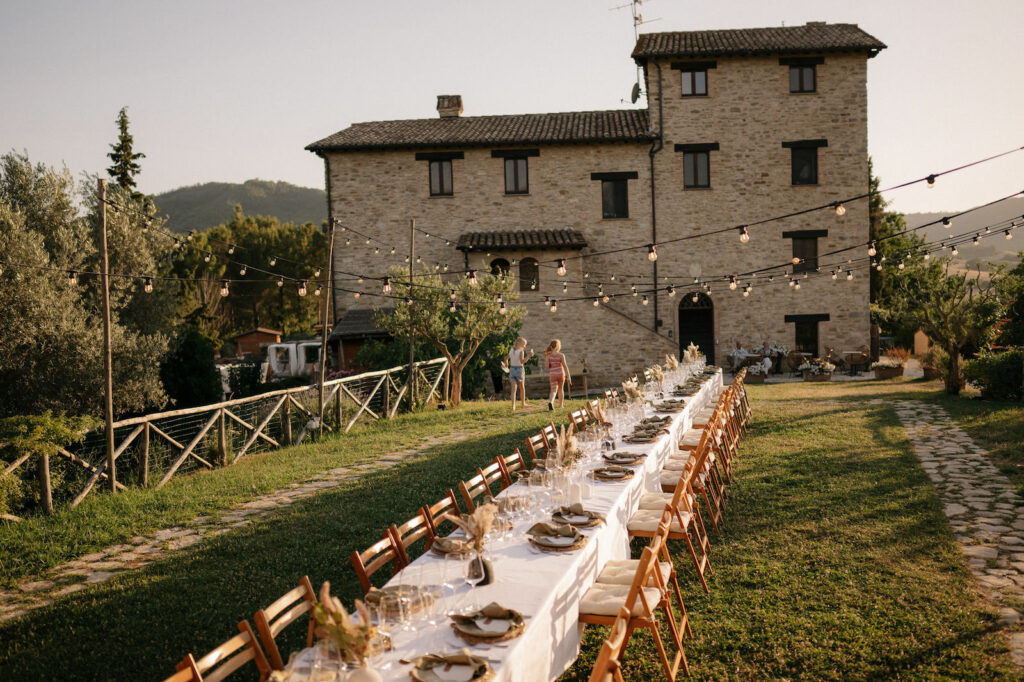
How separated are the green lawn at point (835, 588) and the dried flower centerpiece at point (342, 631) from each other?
1.89 meters

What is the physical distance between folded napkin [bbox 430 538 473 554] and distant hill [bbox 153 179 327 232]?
104276 millimetres

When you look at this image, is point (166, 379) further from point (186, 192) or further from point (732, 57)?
Result: point (186, 192)

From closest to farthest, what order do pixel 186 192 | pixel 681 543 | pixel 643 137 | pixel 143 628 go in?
pixel 143 628 < pixel 681 543 < pixel 643 137 < pixel 186 192

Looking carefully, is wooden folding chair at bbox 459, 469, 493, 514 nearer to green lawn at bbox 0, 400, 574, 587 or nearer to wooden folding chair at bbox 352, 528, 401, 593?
wooden folding chair at bbox 352, 528, 401, 593

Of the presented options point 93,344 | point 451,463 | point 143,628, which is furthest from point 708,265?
point 143,628

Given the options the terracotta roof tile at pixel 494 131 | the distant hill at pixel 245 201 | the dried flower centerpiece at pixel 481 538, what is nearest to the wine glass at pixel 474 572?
the dried flower centerpiece at pixel 481 538

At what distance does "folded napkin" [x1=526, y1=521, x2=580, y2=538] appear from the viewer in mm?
3873

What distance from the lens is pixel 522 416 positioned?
13.0m

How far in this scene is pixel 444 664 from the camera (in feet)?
8.20

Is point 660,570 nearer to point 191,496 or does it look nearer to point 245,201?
point 191,496

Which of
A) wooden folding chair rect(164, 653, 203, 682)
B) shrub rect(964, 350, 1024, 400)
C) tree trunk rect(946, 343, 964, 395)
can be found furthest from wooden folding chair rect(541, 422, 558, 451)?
tree trunk rect(946, 343, 964, 395)

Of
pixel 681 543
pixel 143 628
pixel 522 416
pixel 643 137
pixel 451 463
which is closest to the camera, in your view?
pixel 143 628

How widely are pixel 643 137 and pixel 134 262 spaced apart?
1490 centimetres

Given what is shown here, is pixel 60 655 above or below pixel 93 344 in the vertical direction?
below
